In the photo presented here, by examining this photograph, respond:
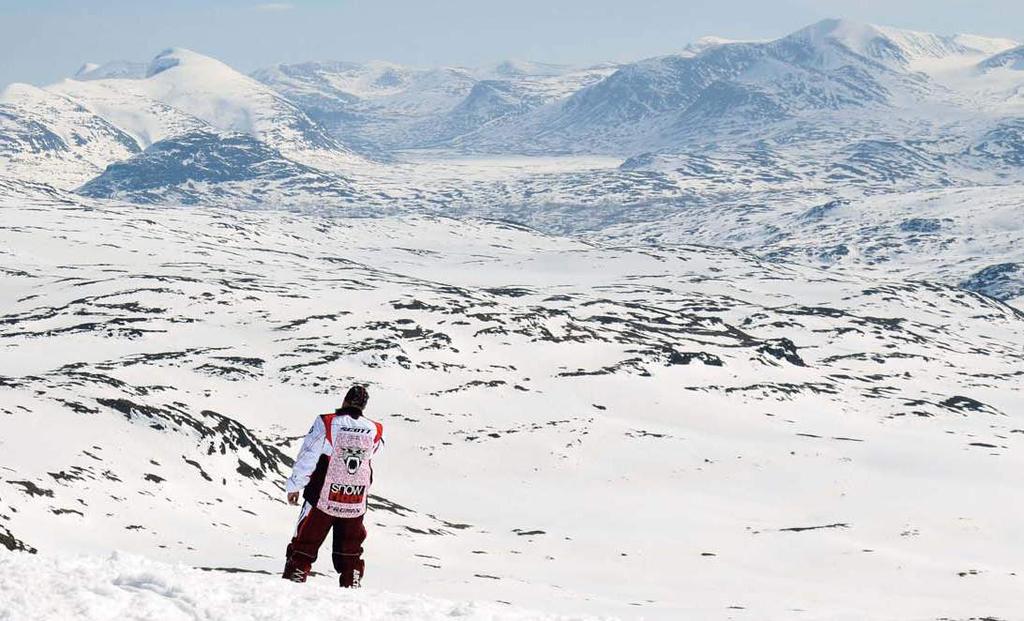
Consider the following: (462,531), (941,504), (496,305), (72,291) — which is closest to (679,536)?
(462,531)

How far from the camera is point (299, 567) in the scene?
17.0 metres

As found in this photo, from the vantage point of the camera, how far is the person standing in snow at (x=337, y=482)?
16922mm

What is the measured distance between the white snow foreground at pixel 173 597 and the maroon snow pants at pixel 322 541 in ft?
3.20

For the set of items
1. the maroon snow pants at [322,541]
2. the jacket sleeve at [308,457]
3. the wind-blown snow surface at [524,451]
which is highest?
the jacket sleeve at [308,457]

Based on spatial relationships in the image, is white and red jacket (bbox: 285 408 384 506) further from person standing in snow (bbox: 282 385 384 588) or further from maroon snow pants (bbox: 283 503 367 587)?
maroon snow pants (bbox: 283 503 367 587)

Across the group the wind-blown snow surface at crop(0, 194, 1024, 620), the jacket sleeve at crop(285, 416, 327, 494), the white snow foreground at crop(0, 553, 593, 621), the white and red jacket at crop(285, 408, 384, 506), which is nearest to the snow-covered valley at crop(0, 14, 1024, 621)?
the white snow foreground at crop(0, 553, 593, 621)

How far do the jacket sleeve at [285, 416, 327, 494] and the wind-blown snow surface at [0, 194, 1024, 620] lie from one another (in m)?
1.54

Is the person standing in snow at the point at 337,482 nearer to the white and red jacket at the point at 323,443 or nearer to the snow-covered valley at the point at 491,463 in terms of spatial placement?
the white and red jacket at the point at 323,443

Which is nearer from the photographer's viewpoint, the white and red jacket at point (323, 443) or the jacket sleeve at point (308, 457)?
the jacket sleeve at point (308, 457)

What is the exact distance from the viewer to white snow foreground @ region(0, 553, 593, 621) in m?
13.7

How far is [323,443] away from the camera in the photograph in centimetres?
1695

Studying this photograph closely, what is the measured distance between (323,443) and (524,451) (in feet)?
283

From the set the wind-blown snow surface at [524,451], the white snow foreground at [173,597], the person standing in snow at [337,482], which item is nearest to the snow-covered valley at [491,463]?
the white snow foreground at [173,597]

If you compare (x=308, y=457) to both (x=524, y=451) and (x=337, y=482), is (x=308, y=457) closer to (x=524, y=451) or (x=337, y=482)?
(x=337, y=482)
